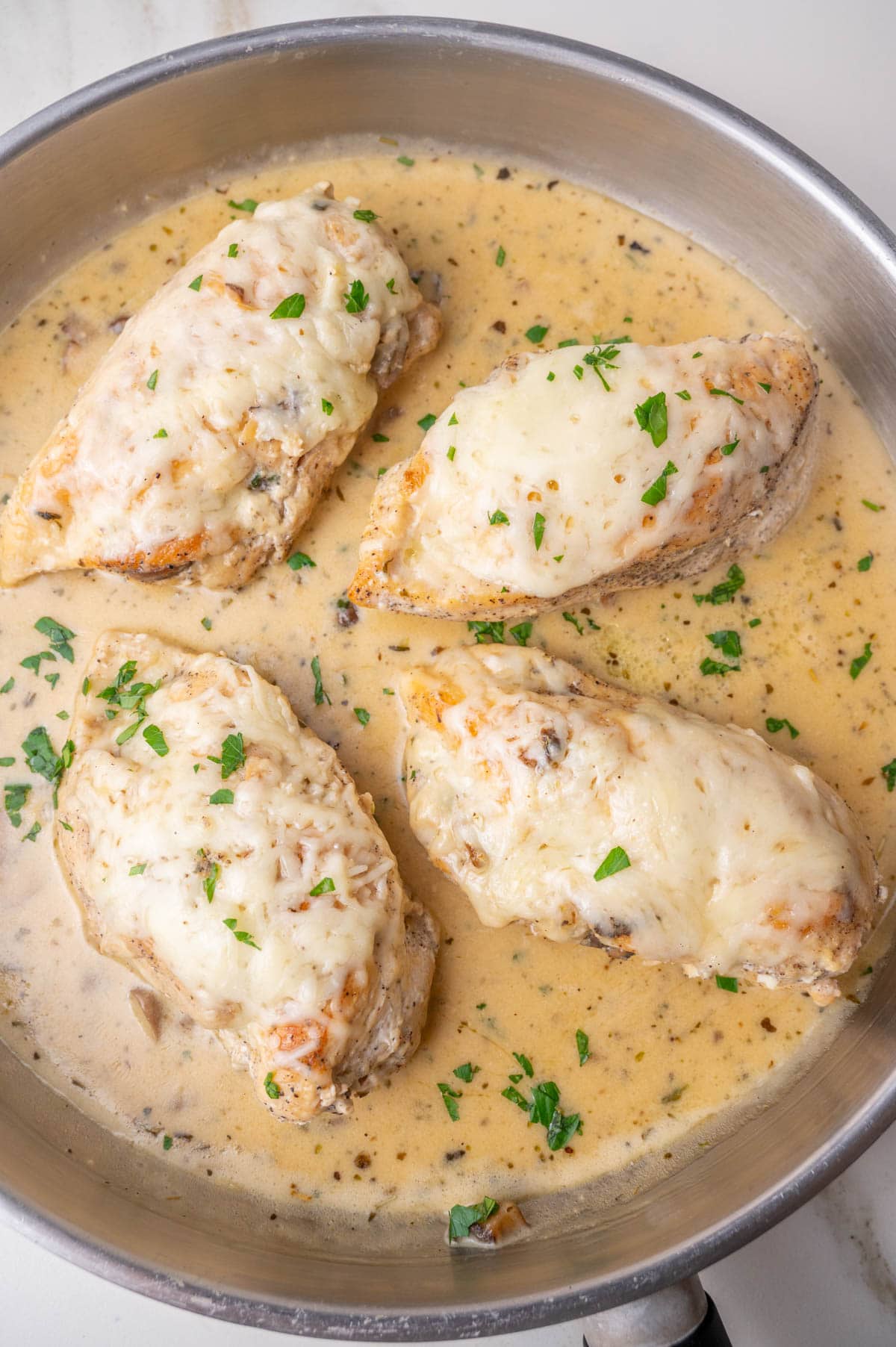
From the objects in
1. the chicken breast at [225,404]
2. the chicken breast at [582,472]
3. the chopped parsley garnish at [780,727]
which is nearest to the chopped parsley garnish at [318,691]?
the chicken breast at [582,472]

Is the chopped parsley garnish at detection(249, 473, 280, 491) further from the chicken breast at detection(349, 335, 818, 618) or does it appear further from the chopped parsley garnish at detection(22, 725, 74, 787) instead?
the chopped parsley garnish at detection(22, 725, 74, 787)

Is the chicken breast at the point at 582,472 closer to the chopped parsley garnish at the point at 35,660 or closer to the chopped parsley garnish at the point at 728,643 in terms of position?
the chopped parsley garnish at the point at 728,643

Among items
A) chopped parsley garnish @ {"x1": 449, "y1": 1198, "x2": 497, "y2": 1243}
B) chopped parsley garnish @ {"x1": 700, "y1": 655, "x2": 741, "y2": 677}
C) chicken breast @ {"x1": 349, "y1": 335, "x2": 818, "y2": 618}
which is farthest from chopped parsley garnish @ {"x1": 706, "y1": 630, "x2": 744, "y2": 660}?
chopped parsley garnish @ {"x1": 449, "y1": 1198, "x2": 497, "y2": 1243}

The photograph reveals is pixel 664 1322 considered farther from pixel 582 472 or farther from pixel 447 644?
pixel 582 472

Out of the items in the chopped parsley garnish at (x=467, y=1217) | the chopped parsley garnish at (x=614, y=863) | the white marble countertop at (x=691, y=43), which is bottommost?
the chopped parsley garnish at (x=467, y=1217)

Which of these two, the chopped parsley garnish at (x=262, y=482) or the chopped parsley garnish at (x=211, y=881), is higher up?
the chopped parsley garnish at (x=262, y=482)

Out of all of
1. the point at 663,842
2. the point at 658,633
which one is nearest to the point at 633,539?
the point at 658,633

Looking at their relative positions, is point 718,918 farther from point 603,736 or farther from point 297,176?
point 297,176
